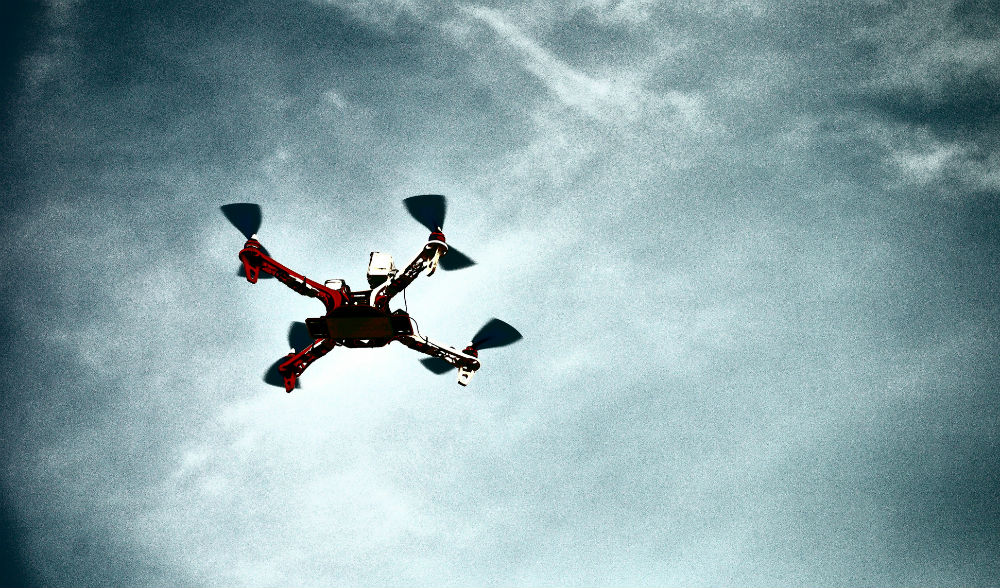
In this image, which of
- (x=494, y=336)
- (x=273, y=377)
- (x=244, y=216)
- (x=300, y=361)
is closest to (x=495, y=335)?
(x=494, y=336)

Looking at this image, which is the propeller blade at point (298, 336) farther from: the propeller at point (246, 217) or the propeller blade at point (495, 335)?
the propeller blade at point (495, 335)

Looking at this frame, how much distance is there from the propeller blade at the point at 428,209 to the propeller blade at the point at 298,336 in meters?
6.37

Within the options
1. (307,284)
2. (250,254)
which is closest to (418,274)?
(307,284)

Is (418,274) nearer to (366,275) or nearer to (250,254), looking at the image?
(366,275)

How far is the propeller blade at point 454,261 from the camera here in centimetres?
2845

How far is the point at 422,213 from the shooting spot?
27297 mm

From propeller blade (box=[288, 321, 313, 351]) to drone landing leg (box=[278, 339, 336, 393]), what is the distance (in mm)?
1827

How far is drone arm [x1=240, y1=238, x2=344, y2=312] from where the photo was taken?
2611 centimetres

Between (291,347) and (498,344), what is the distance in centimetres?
746

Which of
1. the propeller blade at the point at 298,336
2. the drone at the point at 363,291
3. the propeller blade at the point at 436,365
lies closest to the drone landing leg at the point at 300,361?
the drone at the point at 363,291

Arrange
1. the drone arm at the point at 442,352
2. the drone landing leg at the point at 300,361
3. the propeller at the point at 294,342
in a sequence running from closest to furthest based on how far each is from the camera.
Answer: the drone arm at the point at 442,352 → the drone landing leg at the point at 300,361 → the propeller at the point at 294,342

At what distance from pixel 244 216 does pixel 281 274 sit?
2.19 m

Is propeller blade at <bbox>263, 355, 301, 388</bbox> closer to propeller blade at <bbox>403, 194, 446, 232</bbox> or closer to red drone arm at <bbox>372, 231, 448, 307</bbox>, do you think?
red drone arm at <bbox>372, 231, 448, 307</bbox>

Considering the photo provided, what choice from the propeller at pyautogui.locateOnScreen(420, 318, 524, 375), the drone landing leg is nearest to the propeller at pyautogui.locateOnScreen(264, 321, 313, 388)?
the drone landing leg
